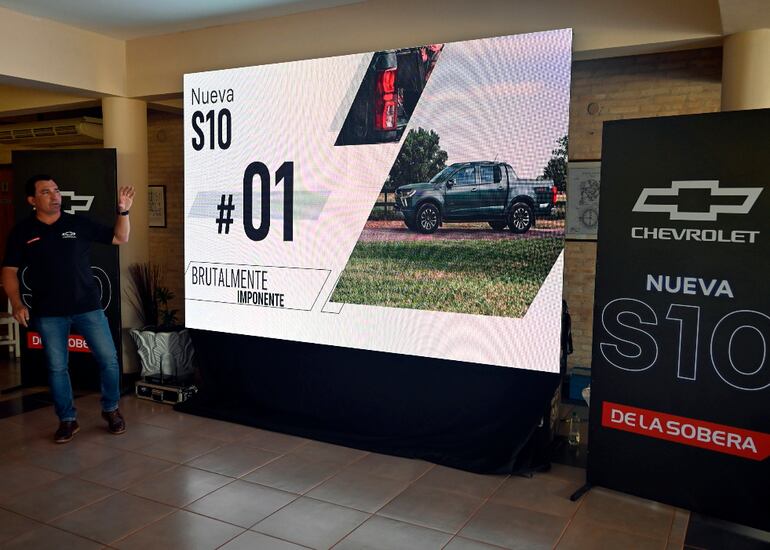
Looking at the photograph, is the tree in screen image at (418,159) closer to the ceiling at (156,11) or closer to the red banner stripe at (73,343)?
the ceiling at (156,11)

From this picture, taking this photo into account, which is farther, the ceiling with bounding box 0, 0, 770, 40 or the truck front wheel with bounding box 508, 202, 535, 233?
the ceiling with bounding box 0, 0, 770, 40

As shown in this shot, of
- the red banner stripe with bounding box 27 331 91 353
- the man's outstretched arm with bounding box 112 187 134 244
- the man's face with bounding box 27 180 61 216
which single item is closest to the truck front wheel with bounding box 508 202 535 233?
the man's outstretched arm with bounding box 112 187 134 244

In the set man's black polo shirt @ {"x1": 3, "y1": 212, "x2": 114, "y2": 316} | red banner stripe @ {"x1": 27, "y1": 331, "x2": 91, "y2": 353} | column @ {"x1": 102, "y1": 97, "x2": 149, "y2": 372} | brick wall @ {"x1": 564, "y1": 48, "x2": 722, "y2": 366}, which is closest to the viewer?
man's black polo shirt @ {"x1": 3, "y1": 212, "x2": 114, "y2": 316}

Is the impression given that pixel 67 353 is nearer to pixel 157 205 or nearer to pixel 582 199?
pixel 157 205

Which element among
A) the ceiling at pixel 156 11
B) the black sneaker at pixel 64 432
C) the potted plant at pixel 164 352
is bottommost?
the black sneaker at pixel 64 432

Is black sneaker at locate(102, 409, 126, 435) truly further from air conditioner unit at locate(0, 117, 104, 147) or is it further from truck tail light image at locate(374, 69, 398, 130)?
air conditioner unit at locate(0, 117, 104, 147)

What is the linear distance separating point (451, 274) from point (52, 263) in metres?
2.52

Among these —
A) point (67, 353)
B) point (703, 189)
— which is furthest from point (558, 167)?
point (67, 353)

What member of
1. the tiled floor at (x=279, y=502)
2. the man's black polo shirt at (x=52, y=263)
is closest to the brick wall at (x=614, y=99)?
the tiled floor at (x=279, y=502)

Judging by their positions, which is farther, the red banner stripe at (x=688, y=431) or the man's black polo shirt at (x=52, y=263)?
the man's black polo shirt at (x=52, y=263)

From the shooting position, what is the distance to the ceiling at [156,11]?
4559 millimetres

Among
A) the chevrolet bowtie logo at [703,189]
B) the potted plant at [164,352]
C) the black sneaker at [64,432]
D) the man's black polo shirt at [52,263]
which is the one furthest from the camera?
the potted plant at [164,352]

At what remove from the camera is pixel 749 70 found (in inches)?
139

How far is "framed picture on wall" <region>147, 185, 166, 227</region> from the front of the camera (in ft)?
23.4
